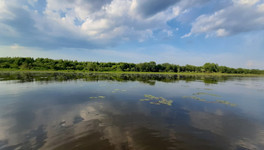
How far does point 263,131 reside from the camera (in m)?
7.76

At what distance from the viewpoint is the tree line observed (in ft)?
354

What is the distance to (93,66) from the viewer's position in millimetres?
133000

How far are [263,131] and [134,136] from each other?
9687 millimetres

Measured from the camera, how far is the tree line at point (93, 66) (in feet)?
354

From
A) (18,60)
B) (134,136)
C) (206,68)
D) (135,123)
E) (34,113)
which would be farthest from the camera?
(206,68)

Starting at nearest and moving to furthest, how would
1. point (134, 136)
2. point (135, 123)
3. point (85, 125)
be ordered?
point (134, 136), point (85, 125), point (135, 123)

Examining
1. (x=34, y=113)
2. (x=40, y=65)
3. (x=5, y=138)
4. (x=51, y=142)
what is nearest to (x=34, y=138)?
(x=51, y=142)

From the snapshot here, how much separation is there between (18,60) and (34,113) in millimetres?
149798

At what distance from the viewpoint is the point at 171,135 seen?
22.1ft

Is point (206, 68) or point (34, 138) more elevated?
point (206, 68)

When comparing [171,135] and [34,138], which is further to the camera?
[171,135]

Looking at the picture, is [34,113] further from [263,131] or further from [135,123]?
[263,131]

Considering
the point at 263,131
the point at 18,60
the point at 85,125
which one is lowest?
the point at 263,131

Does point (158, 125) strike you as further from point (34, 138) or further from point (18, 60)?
point (18, 60)
